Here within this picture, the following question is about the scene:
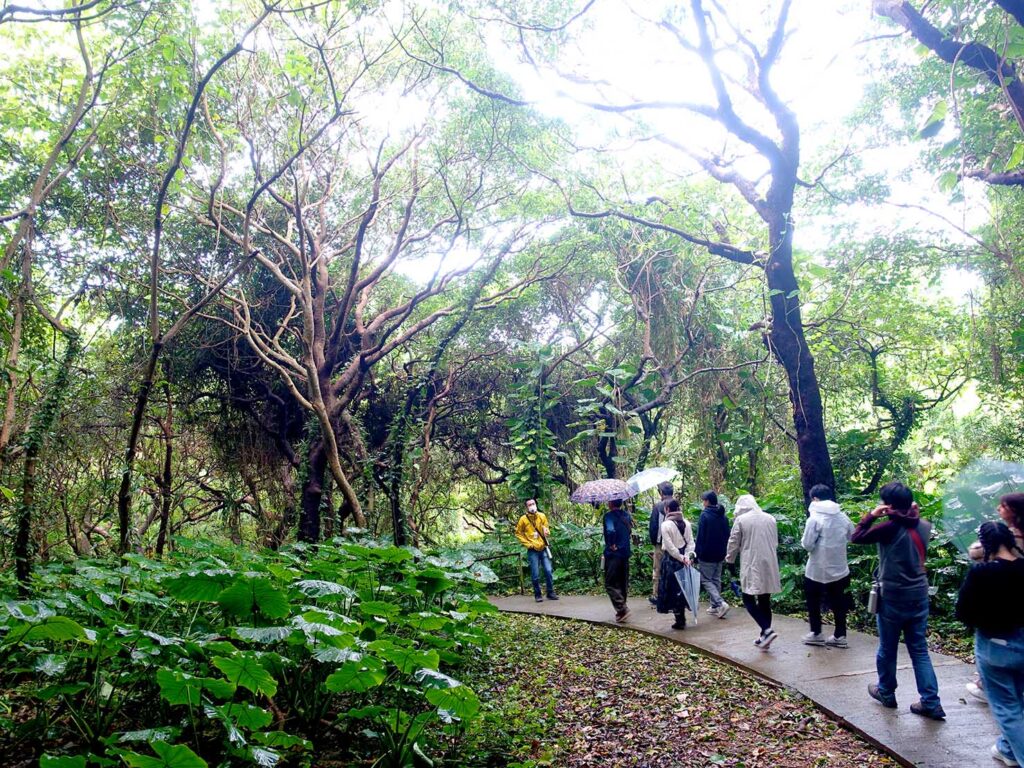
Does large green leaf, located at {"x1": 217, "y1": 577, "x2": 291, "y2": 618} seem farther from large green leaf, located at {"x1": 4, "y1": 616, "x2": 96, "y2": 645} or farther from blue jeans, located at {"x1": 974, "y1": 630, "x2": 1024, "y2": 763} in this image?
blue jeans, located at {"x1": 974, "y1": 630, "x2": 1024, "y2": 763}

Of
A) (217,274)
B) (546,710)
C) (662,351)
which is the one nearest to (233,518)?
(217,274)

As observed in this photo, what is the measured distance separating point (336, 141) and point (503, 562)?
26.7ft

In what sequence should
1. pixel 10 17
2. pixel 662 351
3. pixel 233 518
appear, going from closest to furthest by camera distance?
pixel 10 17, pixel 662 351, pixel 233 518

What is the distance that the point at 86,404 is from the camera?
12258 millimetres

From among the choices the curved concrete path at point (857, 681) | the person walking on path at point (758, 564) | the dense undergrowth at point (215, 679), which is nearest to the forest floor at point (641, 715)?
the curved concrete path at point (857, 681)

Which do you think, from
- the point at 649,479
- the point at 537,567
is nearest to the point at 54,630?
the point at 649,479

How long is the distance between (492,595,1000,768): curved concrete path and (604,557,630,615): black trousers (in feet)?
0.88

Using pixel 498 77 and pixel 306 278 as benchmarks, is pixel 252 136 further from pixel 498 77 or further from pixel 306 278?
pixel 498 77

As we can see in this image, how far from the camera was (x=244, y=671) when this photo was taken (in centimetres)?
334

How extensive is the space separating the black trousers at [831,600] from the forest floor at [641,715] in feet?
3.16

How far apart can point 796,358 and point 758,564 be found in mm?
3665

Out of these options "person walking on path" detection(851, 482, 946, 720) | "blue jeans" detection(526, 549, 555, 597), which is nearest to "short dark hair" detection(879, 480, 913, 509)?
"person walking on path" detection(851, 482, 946, 720)

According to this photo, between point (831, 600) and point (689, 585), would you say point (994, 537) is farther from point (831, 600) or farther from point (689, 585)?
point (689, 585)

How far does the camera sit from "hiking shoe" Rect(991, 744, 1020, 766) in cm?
378
